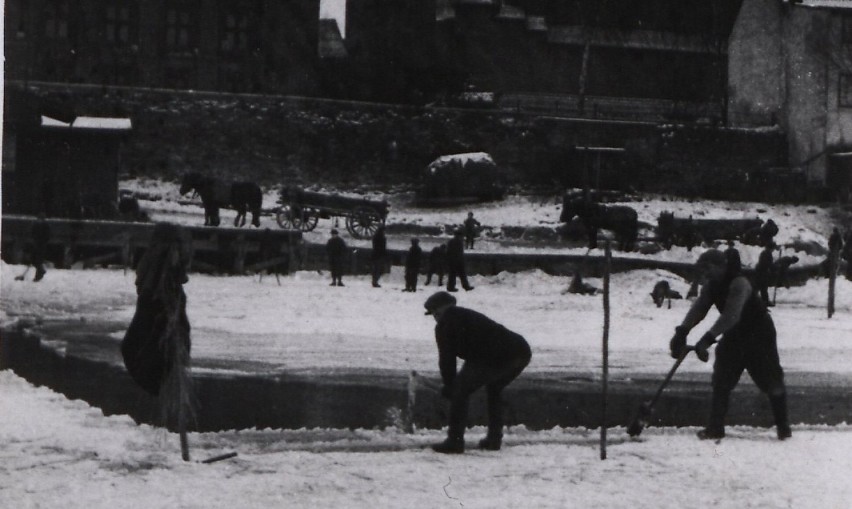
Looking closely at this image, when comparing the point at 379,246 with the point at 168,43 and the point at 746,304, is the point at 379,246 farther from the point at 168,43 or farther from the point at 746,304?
the point at 168,43

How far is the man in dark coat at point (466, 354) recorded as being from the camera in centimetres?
515

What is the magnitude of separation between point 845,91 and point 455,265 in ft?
10.4

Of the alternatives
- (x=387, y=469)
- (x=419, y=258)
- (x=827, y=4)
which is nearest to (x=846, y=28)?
(x=827, y=4)

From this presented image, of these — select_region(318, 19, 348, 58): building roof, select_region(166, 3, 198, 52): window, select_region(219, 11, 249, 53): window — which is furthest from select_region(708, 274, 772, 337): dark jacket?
select_region(318, 19, 348, 58): building roof

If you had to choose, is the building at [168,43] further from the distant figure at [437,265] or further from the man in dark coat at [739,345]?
the man in dark coat at [739,345]

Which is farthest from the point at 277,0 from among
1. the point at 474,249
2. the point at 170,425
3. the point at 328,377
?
the point at 170,425

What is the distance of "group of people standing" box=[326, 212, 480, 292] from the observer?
7.51 meters

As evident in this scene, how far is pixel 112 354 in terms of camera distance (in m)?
7.97

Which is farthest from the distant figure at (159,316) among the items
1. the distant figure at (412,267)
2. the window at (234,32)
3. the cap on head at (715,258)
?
the window at (234,32)

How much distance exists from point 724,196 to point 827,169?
1.00 m

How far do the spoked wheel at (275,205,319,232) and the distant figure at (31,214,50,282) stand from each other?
8.89 feet

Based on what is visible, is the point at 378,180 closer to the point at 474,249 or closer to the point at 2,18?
the point at 474,249

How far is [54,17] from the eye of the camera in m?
8.33

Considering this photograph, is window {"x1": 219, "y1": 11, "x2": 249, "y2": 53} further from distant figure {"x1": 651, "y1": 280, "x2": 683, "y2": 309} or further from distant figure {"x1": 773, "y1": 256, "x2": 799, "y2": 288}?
distant figure {"x1": 773, "y1": 256, "x2": 799, "y2": 288}
